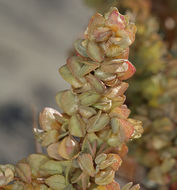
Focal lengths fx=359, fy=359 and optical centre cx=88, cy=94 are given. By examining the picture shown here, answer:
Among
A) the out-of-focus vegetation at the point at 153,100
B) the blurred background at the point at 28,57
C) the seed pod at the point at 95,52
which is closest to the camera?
the seed pod at the point at 95,52

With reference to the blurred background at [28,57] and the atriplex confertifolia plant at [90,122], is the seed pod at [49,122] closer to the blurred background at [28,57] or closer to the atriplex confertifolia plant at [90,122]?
the atriplex confertifolia plant at [90,122]

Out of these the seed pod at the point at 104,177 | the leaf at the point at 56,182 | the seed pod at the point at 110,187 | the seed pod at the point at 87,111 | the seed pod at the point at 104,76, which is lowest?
the seed pod at the point at 110,187

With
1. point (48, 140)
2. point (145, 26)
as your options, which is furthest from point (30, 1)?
point (48, 140)

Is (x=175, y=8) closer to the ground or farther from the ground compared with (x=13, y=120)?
farther from the ground

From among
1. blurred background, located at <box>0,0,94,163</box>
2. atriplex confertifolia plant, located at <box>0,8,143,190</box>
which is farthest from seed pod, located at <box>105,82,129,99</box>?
blurred background, located at <box>0,0,94,163</box>

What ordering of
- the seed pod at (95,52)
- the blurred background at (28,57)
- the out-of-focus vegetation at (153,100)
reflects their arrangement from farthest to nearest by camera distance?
the blurred background at (28,57), the out-of-focus vegetation at (153,100), the seed pod at (95,52)

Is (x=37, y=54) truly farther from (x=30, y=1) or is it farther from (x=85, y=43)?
(x=85, y=43)

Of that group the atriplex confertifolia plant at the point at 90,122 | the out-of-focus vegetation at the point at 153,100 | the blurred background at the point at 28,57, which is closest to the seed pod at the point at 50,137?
the atriplex confertifolia plant at the point at 90,122
